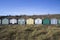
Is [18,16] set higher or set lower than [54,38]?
higher

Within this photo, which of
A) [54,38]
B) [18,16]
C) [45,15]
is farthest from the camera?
[18,16]

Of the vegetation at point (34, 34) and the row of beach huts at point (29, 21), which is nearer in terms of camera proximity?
the vegetation at point (34, 34)

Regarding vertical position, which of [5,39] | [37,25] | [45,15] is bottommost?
[5,39]

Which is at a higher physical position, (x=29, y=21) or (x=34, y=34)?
(x=29, y=21)

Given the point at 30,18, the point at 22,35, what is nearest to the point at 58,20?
the point at 30,18

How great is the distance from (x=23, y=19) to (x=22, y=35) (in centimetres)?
355

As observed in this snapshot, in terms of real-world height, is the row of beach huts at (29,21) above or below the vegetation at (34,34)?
above

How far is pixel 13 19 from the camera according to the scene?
16.4m

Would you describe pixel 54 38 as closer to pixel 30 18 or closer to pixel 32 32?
pixel 32 32

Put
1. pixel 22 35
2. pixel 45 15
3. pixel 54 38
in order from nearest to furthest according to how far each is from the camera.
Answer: pixel 54 38 < pixel 22 35 < pixel 45 15

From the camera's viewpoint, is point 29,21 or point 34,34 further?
point 29,21

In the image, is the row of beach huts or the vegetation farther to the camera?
the row of beach huts

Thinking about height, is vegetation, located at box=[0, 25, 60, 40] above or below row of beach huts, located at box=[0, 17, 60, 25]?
below

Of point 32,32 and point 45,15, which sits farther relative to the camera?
point 45,15
